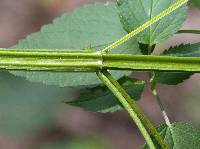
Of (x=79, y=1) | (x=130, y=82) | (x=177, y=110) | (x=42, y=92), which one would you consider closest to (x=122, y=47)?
(x=130, y=82)

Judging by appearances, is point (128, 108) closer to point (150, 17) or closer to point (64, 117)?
point (150, 17)

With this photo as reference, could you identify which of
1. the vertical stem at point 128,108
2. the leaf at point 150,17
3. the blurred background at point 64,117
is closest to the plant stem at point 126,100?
the vertical stem at point 128,108

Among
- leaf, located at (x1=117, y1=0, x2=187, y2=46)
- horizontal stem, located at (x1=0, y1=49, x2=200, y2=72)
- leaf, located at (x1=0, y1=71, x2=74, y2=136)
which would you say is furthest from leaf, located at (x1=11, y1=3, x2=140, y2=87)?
leaf, located at (x1=0, y1=71, x2=74, y2=136)

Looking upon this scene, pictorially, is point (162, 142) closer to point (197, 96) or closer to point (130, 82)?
point (130, 82)

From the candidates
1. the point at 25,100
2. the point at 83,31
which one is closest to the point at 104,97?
the point at 83,31

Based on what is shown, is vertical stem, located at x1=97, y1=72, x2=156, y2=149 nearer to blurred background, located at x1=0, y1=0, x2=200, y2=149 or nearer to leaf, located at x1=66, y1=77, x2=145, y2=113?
leaf, located at x1=66, y1=77, x2=145, y2=113

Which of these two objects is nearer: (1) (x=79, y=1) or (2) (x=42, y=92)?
(2) (x=42, y=92)

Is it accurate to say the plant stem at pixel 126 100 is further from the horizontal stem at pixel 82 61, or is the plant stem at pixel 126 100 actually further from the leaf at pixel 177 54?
the leaf at pixel 177 54
